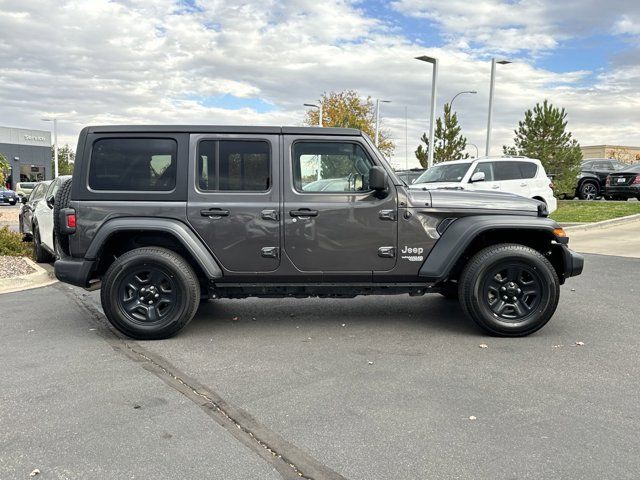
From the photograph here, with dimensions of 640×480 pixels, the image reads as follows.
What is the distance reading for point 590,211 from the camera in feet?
58.5

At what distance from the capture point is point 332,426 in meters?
3.33

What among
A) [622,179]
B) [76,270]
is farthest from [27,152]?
[76,270]

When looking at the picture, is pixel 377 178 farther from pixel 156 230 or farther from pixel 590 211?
pixel 590 211

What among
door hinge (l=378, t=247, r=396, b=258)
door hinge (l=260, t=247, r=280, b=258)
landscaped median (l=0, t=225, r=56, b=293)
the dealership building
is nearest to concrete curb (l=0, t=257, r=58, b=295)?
landscaped median (l=0, t=225, r=56, b=293)

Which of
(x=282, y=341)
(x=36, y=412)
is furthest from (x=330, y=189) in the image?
(x=36, y=412)

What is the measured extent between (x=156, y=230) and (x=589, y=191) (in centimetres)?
2072

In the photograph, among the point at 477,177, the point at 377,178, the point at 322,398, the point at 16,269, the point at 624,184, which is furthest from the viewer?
the point at 624,184

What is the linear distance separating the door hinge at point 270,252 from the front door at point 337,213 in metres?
0.10

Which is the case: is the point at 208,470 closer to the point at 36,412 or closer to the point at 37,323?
the point at 36,412

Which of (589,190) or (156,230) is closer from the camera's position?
(156,230)

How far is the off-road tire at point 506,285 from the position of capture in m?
5.14

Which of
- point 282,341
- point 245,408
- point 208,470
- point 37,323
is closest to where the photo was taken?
point 208,470

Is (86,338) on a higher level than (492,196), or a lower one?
lower

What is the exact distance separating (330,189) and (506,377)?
7.25 feet
